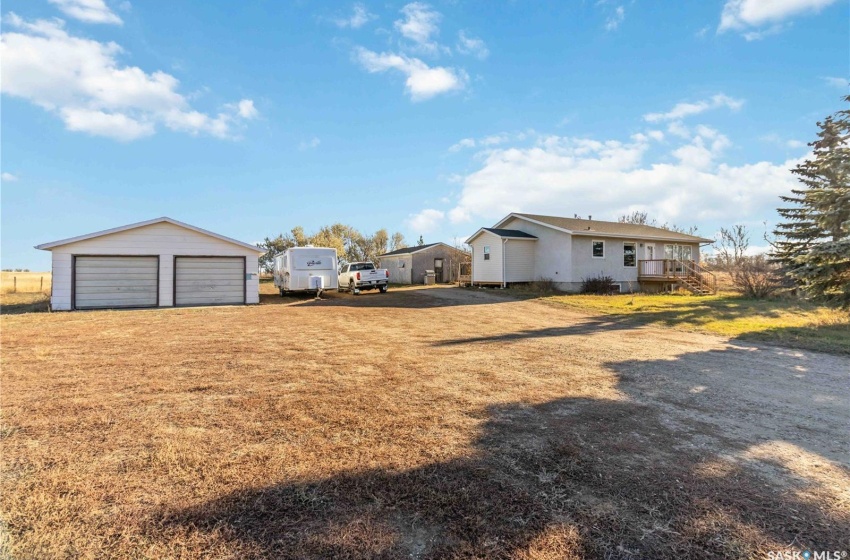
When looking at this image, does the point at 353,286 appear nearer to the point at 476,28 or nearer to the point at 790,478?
the point at 476,28

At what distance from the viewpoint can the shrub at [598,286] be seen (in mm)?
20797

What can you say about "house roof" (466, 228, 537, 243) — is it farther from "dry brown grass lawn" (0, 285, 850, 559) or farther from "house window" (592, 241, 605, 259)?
"dry brown grass lawn" (0, 285, 850, 559)

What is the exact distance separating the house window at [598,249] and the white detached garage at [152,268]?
58.8 feet

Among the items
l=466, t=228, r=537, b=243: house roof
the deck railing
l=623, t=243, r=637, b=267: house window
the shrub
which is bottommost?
the shrub

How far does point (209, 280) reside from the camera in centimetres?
1694

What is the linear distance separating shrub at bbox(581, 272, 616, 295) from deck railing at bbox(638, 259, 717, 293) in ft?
12.1

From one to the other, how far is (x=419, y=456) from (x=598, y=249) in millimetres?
21953

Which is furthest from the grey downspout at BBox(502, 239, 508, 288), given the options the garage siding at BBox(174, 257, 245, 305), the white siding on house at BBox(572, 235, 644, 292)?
the garage siding at BBox(174, 257, 245, 305)

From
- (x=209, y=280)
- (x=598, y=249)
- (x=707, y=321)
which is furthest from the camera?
(x=598, y=249)

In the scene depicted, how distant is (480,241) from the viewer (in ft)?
80.8

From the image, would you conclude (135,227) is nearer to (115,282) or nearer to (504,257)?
(115,282)

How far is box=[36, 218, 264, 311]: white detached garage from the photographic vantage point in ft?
48.8

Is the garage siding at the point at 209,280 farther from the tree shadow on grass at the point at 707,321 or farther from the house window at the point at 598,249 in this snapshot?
the house window at the point at 598,249

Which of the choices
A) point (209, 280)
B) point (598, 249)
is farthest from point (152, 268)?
point (598, 249)
